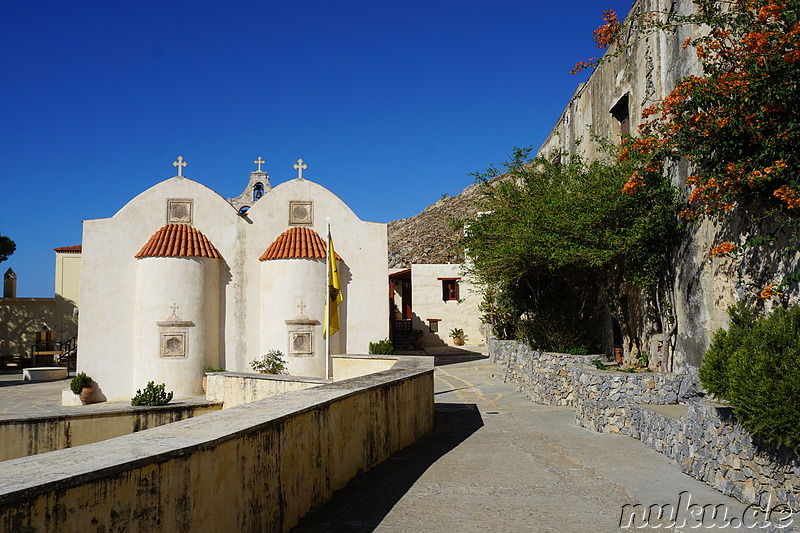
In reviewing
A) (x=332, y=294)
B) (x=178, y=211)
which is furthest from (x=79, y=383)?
(x=332, y=294)

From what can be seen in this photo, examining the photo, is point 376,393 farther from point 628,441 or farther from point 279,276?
point 279,276

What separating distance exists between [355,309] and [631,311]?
33.0 feet

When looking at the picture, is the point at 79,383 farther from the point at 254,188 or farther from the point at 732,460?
the point at 732,460

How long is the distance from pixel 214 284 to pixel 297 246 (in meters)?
3.17

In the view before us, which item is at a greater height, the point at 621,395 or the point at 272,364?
the point at 272,364

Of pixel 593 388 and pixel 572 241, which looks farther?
pixel 572 241

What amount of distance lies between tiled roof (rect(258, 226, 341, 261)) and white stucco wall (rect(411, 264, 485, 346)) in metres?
12.7

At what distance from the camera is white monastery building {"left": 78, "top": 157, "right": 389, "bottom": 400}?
72.0 feet

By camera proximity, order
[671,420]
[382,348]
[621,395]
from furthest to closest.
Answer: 1. [382,348]
2. [621,395]
3. [671,420]

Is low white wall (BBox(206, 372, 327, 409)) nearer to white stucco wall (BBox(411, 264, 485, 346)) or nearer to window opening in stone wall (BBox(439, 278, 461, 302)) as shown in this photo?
white stucco wall (BBox(411, 264, 485, 346))

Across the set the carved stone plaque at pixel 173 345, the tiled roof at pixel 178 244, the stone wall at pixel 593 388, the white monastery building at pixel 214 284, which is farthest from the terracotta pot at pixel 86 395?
the stone wall at pixel 593 388

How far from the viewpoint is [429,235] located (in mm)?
60062

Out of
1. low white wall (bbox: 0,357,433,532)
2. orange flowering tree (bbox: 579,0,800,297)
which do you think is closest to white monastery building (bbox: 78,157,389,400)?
low white wall (bbox: 0,357,433,532)

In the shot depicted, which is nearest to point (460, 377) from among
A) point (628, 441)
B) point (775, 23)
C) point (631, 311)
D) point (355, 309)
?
point (355, 309)
